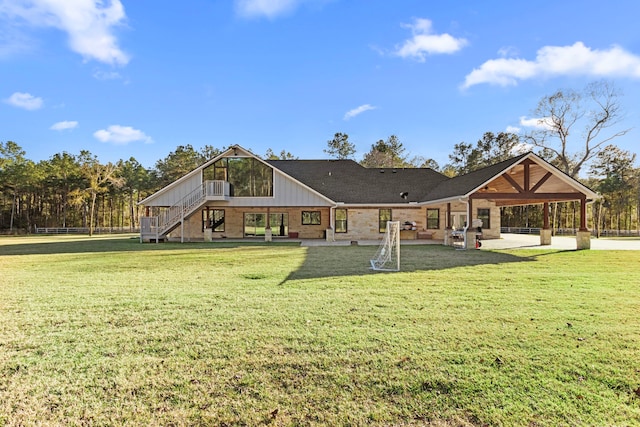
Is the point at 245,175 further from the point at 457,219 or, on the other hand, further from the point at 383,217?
the point at 457,219

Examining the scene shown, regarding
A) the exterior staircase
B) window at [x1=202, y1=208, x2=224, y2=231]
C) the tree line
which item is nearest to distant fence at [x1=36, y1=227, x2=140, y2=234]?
the tree line

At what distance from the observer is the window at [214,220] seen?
22.4m

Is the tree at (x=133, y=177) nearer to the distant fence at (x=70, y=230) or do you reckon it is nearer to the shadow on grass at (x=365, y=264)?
the distant fence at (x=70, y=230)

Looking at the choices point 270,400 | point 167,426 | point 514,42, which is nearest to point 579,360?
point 270,400

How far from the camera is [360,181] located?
24094mm

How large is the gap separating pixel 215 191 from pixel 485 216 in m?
17.6

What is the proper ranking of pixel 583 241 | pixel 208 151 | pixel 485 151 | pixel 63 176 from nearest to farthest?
pixel 583 241 → pixel 63 176 → pixel 485 151 → pixel 208 151

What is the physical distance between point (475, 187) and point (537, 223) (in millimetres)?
27355

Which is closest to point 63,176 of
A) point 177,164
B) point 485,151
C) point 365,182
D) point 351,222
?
point 177,164

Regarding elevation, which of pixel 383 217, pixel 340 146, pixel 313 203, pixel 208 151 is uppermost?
pixel 208 151

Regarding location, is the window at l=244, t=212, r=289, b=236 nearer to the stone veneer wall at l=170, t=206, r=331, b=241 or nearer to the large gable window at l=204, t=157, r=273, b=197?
the stone veneer wall at l=170, t=206, r=331, b=241

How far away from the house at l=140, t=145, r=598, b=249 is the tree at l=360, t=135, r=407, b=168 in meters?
17.9

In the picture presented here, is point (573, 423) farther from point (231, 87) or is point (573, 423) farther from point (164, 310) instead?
point (231, 87)

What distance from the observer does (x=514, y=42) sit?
49.7 ft
